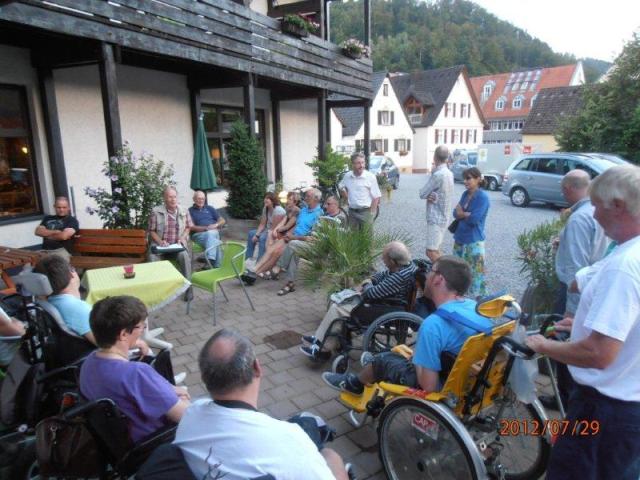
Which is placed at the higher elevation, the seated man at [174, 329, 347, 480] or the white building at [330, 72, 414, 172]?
the white building at [330, 72, 414, 172]

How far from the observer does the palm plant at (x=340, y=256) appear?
4.49m

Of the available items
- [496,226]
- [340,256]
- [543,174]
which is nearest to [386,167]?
[543,174]

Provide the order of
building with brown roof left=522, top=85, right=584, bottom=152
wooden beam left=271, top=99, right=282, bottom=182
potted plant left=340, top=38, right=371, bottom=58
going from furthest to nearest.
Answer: building with brown roof left=522, top=85, right=584, bottom=152 → wooden beam left=271, top=99, right=282, bottom=182 → potted plant left=340, top=38, right=371, bottom=58

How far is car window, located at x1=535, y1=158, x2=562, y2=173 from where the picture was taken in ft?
44.2

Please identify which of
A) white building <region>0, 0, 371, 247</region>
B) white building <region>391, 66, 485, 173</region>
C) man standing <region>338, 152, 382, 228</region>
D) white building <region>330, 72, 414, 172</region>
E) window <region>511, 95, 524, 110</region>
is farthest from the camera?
window <region>511, 95, 524, 110</region>

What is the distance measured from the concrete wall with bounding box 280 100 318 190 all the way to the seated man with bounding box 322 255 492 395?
11.1 meters

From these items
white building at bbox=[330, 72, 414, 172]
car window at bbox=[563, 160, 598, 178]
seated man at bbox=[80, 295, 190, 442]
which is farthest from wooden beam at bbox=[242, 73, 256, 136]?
white building at bbox=[330, 72, 414, 172]

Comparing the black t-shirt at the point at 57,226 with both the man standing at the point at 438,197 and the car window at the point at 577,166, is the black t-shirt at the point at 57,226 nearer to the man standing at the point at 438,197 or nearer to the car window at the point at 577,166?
the man standing at the point at 438,197

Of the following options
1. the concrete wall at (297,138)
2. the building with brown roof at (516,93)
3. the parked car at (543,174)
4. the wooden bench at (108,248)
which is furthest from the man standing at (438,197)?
the building with brown roof at (516,93)

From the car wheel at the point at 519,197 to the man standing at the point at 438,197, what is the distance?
9858 millimetres

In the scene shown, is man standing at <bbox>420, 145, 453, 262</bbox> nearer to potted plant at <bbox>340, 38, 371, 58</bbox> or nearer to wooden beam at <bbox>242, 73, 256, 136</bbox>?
wooden beam at <bbox>242, 73, 256, 136</bbox>

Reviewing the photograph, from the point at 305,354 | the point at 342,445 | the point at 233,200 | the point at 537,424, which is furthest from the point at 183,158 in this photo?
the point at 537,424

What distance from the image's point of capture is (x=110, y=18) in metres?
5.97

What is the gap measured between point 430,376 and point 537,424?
2.15 feet
